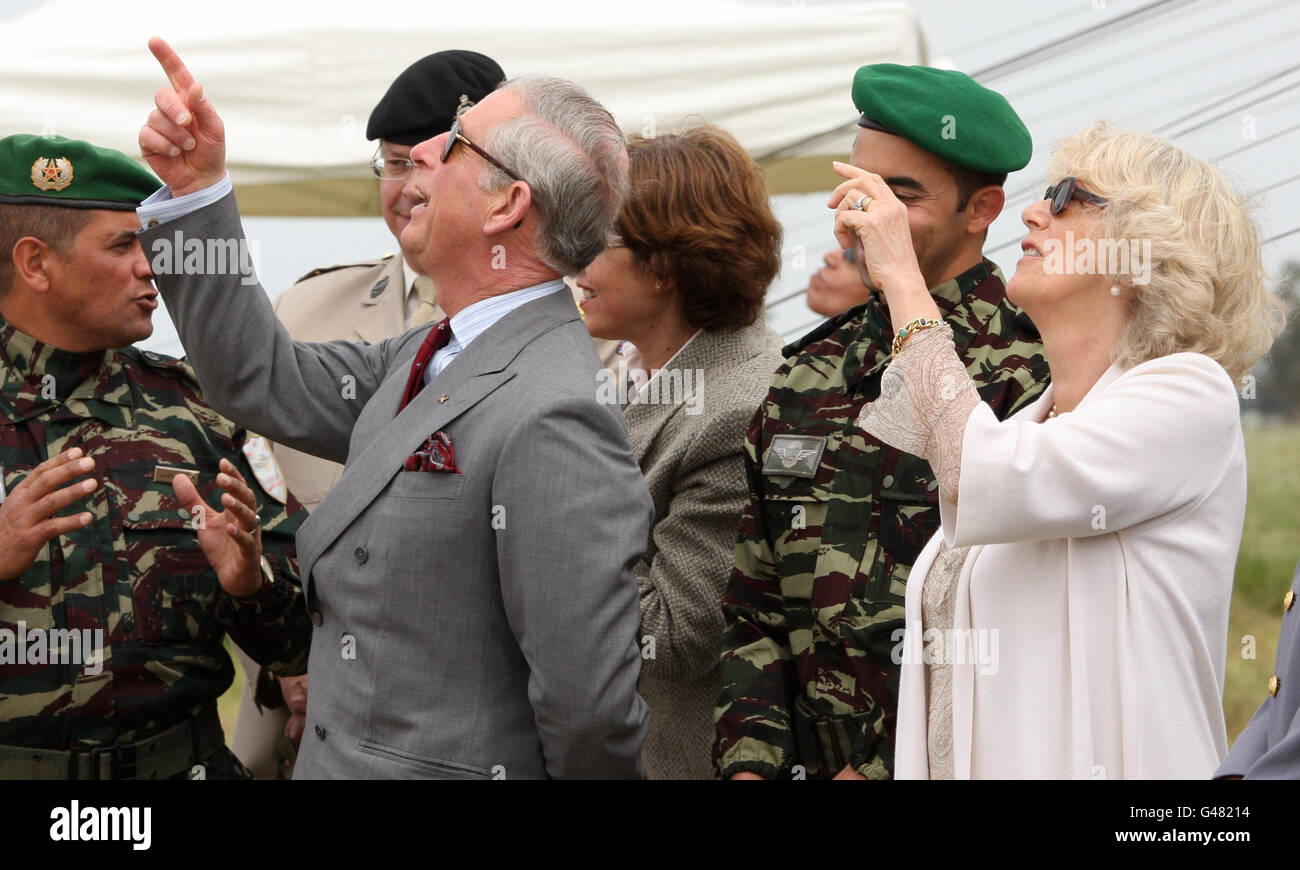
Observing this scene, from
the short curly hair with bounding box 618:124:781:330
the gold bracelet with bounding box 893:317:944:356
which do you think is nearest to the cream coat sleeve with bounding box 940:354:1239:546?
the gold bracelet with bounding box 893:317:944:356

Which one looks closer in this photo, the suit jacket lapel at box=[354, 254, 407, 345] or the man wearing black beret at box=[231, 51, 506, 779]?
the man wearing black beret at box=[231, 51, 506, 779]

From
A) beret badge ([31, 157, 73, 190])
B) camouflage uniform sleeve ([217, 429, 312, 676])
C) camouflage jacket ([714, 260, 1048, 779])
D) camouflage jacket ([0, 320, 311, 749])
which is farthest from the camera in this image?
beret badge ([31, 157, 73, 190])

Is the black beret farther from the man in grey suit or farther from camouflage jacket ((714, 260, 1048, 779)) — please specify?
camouflage jacket ((714, 260, 1048, 779))

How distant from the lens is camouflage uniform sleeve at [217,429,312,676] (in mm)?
3326

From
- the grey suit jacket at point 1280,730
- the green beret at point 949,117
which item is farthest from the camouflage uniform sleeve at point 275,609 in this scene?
the grey suit jacket at point 1280,730

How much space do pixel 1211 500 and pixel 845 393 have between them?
904 mm

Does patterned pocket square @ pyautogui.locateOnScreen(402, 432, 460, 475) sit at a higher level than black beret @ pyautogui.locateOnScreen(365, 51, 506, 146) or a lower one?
lower

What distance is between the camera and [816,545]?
3018 millimetres

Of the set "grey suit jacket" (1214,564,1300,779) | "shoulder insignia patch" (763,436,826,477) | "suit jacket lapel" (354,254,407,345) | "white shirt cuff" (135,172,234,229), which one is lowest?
"grey suit jacket" (1214,564,1300,779)

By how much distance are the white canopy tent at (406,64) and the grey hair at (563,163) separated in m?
2.33

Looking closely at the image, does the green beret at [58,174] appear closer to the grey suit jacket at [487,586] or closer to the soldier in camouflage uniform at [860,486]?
the grey suit jacket at [487,586]

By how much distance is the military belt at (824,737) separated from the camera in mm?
2943

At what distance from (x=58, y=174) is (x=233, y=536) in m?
0.98

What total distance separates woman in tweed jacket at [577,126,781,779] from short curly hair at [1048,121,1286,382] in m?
1.11
